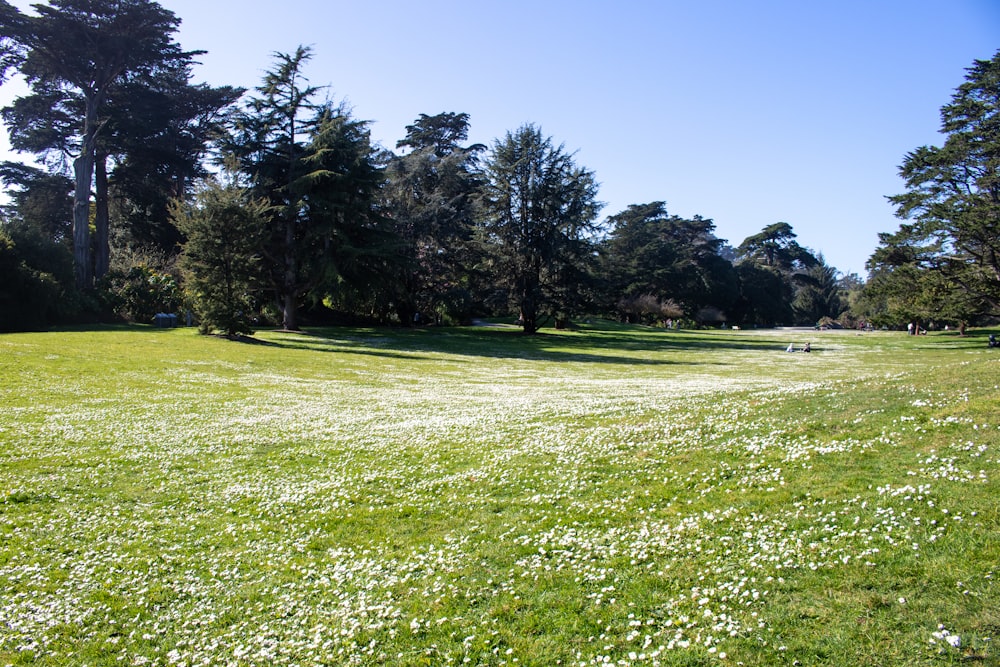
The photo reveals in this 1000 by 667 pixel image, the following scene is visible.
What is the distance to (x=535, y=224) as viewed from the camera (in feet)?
174

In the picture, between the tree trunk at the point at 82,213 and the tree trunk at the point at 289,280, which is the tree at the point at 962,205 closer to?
the tree trunk at the point at 289,280

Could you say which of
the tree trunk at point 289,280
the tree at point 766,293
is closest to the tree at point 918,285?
the tree trunk at point 289,280

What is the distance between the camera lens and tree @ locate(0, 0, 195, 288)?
42.2 metres

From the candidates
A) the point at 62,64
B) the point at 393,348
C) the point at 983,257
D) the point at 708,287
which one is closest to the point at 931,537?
the point at 393,348

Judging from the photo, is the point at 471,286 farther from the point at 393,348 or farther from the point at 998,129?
the point at 998,129

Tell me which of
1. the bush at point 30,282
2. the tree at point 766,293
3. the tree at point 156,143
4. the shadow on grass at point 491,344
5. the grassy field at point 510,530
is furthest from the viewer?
the tree at point 766,293

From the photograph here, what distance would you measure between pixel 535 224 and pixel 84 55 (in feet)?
118

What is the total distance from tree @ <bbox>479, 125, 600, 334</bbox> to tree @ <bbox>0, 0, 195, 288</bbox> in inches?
1114

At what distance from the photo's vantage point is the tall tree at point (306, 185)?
42312 millimetres

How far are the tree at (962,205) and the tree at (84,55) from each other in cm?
6037

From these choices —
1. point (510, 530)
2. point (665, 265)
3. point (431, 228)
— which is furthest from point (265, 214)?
point (665, 265)

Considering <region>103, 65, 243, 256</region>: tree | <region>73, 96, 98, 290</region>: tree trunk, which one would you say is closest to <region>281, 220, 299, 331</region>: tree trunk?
<region>103, 65, 243, 256</region>: tree

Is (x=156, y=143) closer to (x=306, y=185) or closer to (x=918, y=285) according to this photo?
(x=306, y=185)

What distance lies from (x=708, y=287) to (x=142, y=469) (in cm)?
9927
